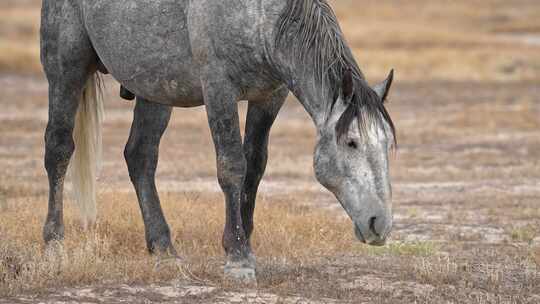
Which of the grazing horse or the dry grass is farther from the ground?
the grazing horse

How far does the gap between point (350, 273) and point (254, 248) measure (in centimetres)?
158

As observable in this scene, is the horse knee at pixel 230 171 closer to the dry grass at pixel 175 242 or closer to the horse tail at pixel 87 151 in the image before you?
the dry grass at pixel 175 242

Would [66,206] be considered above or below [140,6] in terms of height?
below

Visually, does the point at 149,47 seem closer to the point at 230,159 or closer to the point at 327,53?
the point at 230,159

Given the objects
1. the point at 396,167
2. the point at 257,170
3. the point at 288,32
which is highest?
the point at 288,32

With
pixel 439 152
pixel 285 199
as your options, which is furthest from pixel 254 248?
pixel 439 152

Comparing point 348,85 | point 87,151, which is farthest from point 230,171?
point 87,151

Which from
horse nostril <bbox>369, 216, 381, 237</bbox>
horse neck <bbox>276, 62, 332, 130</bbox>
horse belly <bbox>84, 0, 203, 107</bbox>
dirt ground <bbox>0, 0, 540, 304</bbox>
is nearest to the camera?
horse nostril <bbox>369, 216, 381, 237</bbox>

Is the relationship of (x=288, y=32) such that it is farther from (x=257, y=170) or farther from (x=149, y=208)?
(x=149, y=208)

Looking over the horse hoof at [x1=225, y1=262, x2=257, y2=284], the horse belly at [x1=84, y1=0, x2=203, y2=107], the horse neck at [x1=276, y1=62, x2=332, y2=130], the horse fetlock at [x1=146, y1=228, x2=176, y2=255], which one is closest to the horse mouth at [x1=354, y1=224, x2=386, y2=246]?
the horse neck at [x1=276, y1=62, x2=332, y2=130]

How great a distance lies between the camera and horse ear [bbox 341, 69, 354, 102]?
6.53 metres

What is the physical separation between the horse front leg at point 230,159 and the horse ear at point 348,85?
3.27 feet

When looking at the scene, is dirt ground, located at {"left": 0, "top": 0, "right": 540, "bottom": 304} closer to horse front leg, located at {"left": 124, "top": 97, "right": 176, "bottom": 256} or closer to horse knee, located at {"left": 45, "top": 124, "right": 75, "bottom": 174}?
horse front leg, located at {"left": 124, "top": 97, "right": 176, "bottom": 256}

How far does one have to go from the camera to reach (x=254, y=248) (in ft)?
29.9
